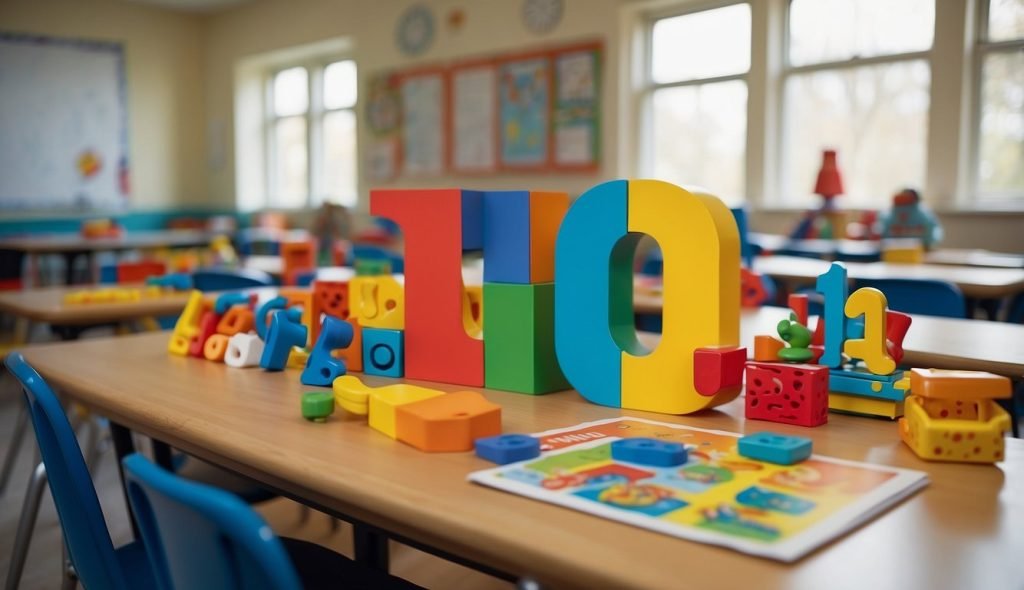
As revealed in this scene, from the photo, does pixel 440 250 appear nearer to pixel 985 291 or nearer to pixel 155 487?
pixel 155 487

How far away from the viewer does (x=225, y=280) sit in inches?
131

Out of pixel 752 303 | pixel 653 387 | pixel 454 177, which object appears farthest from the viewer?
pixel 454 177

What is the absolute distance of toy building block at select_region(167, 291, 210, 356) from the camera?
1661 mm

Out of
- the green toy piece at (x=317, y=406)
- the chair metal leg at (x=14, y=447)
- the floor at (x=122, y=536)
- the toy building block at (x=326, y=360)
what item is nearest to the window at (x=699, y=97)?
the floor at (x=122, y=536)

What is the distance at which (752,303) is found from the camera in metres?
2.36

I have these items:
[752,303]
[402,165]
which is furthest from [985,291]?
[402,165]

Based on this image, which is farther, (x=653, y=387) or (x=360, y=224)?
(x=360, y=224)

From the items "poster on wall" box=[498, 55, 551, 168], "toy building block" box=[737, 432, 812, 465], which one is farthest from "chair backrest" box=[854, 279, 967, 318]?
"poster on wall" box=[498, 55, 551, 168]

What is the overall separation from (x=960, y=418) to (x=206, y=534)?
30.6 inches

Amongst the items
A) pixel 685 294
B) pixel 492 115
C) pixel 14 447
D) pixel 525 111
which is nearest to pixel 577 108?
pixel 525 111

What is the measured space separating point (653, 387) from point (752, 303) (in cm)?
126

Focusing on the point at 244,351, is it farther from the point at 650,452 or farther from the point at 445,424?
the point at 650,452

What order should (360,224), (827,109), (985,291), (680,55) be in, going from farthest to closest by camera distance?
(360,224)
(680,55)
(827,109)
(985,291)

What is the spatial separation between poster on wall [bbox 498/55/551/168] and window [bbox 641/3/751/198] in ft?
2.44
